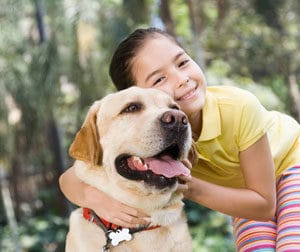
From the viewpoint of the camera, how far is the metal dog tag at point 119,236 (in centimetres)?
234

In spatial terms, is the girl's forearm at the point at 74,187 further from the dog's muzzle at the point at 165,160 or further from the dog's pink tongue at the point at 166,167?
the dog's pink tongue at the point at 166,167

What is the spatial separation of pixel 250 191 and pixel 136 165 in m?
0.59

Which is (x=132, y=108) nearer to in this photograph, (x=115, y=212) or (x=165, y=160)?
(x=165, y=160)

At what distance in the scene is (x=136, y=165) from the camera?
2289mm

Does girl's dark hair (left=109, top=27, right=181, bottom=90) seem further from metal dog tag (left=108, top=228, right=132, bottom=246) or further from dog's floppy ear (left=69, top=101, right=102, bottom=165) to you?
metal dog tag (left=108, top=228, right=132, bottom=246)

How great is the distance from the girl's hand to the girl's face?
56 cm

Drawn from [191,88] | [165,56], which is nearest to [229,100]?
[191,88]

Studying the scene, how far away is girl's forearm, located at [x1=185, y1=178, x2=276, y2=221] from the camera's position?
2.45m

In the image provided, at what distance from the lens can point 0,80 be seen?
10.3 m

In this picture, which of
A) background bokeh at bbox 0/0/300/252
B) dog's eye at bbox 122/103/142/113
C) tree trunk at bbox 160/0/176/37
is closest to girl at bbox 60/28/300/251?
dog's eye at bbox 122/103/142/113

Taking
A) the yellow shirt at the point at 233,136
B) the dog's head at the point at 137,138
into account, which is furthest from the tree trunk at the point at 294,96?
the dog's head at the point at 137,138

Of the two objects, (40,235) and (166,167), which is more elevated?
(166,167)

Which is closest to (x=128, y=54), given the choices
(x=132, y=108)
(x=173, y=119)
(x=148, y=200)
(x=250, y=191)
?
(x=132, y=108)

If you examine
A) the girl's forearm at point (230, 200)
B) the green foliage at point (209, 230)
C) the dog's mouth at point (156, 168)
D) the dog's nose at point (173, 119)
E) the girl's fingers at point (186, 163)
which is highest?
the dog's nose at point (173, 119)
